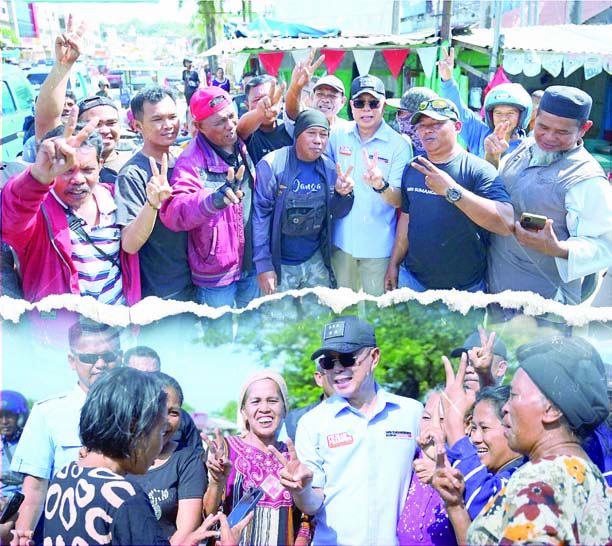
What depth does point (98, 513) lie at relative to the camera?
5.92ft

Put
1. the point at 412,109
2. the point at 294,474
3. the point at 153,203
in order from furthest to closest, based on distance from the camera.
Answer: the point at 412,109 → the point at 153,203 → the point at 294,474

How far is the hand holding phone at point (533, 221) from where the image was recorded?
8.43 feet

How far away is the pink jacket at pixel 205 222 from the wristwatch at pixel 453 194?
1010 mm

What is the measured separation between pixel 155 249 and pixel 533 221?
166 cm

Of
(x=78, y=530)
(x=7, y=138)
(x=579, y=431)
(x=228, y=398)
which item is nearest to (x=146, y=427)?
(x=78, y=530)

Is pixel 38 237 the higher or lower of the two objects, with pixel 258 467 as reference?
higher

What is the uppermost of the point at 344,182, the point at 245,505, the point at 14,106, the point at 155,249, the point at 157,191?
the point at 157,191

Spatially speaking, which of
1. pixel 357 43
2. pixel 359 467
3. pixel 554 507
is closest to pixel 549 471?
pixel 554 507

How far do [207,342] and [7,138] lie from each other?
16.5 ft

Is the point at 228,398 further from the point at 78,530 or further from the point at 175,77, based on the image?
the point at 175,77

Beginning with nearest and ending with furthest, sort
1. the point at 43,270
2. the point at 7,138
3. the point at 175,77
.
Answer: the point at 43,270, the point at 7,138, the point at 175,77

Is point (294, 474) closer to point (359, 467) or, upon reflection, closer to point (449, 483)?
point (359, 467)

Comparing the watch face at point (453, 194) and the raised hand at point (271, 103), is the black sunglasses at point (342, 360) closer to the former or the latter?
the watch face at point (453, 194)

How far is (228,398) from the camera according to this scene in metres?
2.78
